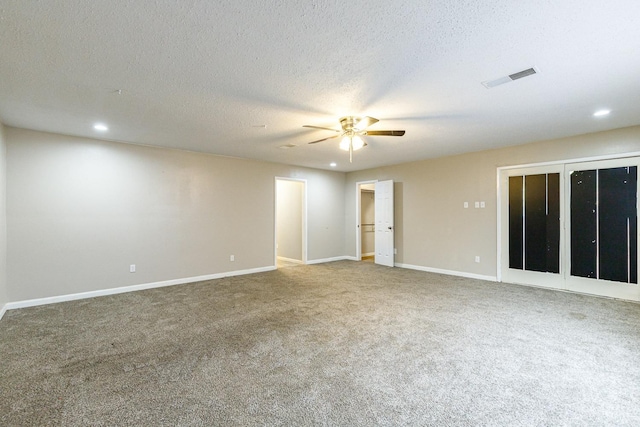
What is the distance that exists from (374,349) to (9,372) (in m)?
3.00

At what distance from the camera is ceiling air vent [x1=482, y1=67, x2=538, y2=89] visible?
2.47m

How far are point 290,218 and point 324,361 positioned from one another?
5643 mm

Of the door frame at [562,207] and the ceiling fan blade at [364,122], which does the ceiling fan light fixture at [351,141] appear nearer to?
the ceiling fan blade at [364,122]

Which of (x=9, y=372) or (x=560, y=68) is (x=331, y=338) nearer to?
(x=9, y=372)

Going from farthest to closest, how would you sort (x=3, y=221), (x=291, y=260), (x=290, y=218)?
(x=290, y=218) → (x=291, y=260) → (x=3, y=221)

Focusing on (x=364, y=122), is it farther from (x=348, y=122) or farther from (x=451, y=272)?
(x=451, y=272)

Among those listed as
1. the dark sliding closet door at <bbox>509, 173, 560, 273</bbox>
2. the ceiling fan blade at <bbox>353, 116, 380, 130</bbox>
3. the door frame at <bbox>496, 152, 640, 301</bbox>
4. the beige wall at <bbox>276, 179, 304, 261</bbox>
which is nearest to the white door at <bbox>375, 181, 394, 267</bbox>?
the beige wall at <bbox>276, 179, 304, 261</bbox>

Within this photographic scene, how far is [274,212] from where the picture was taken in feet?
21.7

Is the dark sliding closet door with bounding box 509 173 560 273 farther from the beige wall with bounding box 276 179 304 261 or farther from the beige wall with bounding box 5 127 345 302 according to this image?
the beige wall with bounding box 5 127 345 302

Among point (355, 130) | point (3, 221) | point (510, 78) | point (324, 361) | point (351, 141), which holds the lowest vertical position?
point (324, 361)

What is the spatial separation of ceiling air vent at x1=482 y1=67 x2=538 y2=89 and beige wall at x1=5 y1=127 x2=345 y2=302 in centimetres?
474

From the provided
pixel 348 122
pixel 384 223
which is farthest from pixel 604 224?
pixel 348 122

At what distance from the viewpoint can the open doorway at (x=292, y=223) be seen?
7.43 meters

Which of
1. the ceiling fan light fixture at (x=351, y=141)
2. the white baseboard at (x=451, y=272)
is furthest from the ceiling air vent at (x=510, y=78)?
the white baseboard at (x=451, y=272)
